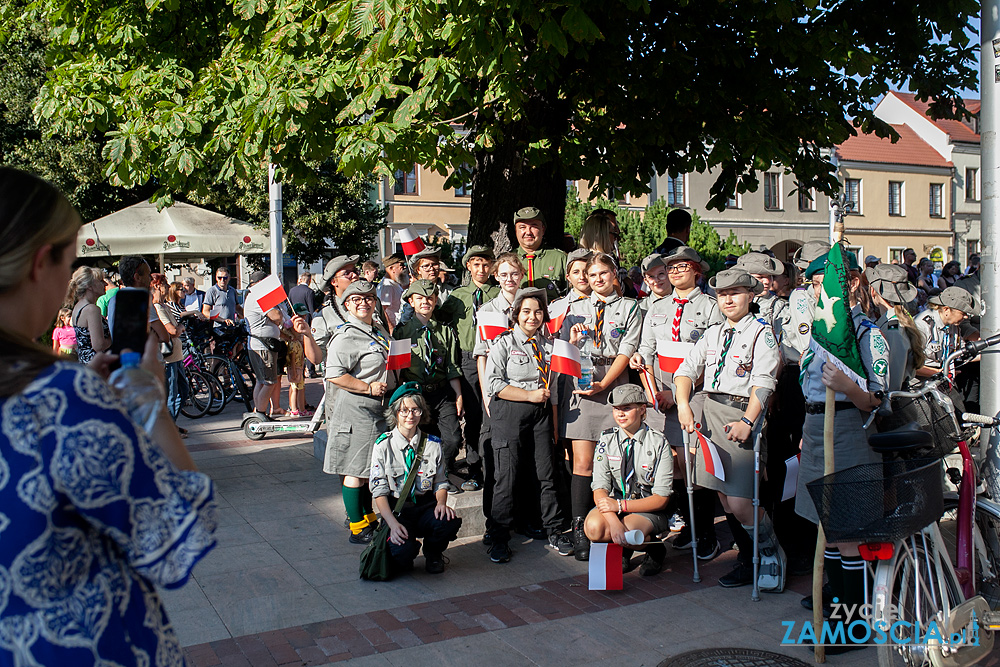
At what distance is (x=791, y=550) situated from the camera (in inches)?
224

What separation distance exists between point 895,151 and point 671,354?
155 feet

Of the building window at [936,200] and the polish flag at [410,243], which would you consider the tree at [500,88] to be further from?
the building window at [936,200]

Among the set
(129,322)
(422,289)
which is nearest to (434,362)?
(422,289)

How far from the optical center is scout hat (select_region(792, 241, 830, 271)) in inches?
240

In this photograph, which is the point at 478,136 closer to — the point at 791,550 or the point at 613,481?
the point at 613,481

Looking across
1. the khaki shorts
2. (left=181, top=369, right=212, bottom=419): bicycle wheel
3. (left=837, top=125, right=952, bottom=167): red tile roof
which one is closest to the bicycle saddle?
the khaki shorts

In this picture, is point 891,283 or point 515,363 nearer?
point 891,283

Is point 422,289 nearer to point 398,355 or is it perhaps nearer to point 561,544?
point 398,355

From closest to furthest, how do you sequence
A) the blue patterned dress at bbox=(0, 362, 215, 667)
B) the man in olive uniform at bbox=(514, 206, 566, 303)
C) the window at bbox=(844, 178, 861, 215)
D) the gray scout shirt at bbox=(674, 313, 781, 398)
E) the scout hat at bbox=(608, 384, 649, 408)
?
the blue patterned dress at bbox=(0, 362, 215, 667), the gray scout shirt at bbox=(674, 313, 781, 398), the scout hat at bbox=(608, 384, 649, 408), the man in olive uniform at bbox=(514, 206, 566, 303), the window at bbox=(844, 178, 861, 215)

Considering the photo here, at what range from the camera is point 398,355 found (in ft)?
20.4

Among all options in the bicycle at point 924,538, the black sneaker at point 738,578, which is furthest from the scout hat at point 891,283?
the black sneaker at point 738,578

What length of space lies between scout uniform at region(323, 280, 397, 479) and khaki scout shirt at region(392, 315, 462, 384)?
0.49 m

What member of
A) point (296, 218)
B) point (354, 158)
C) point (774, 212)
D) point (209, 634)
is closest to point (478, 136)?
point (354, 158)

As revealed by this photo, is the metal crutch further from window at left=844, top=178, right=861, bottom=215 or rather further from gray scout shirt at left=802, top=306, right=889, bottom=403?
window at left=844, top=178, right=861, bottom=215
